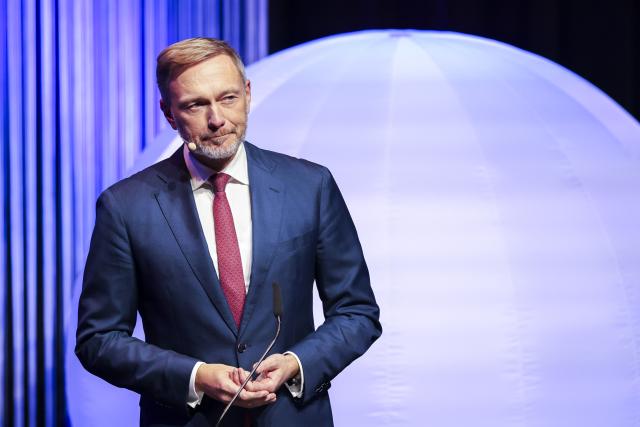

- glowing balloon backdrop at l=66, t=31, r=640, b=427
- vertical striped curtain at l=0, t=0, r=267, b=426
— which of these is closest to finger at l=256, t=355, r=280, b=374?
glowing balloon backdrop at l=66, t=31, r=640, b=427

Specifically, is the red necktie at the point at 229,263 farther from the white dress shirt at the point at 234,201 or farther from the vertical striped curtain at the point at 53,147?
the vertical striped curtain at the point at 53,147

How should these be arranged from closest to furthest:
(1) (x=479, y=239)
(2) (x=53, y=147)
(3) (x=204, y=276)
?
1. (3) (x=204, y=276)
2. (1) (x=479, y=239)
3. (2) (x=53, y=147)

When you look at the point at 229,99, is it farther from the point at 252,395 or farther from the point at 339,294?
the point at 252,395

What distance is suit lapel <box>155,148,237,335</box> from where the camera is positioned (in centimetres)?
182

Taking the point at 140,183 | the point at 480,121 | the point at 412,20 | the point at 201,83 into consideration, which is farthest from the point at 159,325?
the point at 412,20

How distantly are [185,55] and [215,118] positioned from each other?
0.13m

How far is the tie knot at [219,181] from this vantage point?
6.15 feet

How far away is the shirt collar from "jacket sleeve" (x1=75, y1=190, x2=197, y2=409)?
16 centimetres

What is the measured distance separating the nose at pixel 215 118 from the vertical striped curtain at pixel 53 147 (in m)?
1.94

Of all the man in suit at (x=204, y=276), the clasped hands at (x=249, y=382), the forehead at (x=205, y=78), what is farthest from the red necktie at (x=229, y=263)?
the forehead at (x=205, y=78)

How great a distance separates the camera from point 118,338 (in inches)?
72.1

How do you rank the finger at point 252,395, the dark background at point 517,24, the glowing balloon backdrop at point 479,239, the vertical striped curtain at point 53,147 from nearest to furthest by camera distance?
the finger at point 252,395 → the glowing balloon backdrop at point 479,239 → the vertical striped curtain at point 53,147 → the dark background at point 517,24

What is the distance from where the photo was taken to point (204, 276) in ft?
5.96

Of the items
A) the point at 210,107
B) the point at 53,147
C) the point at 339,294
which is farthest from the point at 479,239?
the point at 53,147
